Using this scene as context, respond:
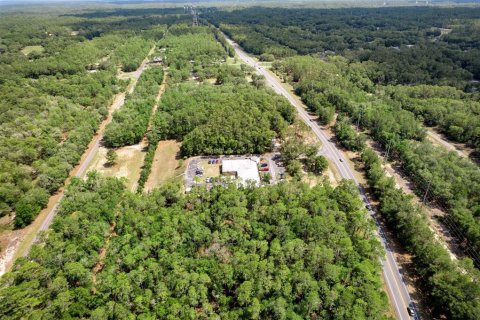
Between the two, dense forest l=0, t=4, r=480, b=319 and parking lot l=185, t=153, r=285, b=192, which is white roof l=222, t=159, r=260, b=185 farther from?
dense forest l=0, t=4, r=480, b=319

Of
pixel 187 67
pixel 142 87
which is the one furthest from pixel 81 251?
pixel 187 67

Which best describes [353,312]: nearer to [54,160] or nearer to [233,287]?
[233,287]

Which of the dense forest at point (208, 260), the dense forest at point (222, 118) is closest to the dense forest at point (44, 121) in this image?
the dense forest at point (222, 118)

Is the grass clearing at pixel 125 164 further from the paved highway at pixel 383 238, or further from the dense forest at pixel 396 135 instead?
the dense forest at pixel 396 135

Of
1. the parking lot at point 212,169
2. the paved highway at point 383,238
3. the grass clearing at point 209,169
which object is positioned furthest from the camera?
the grass clearing at point 209,169

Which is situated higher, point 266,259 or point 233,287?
point 266,259

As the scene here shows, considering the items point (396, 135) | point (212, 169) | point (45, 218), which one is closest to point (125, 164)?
point (45, 218)
